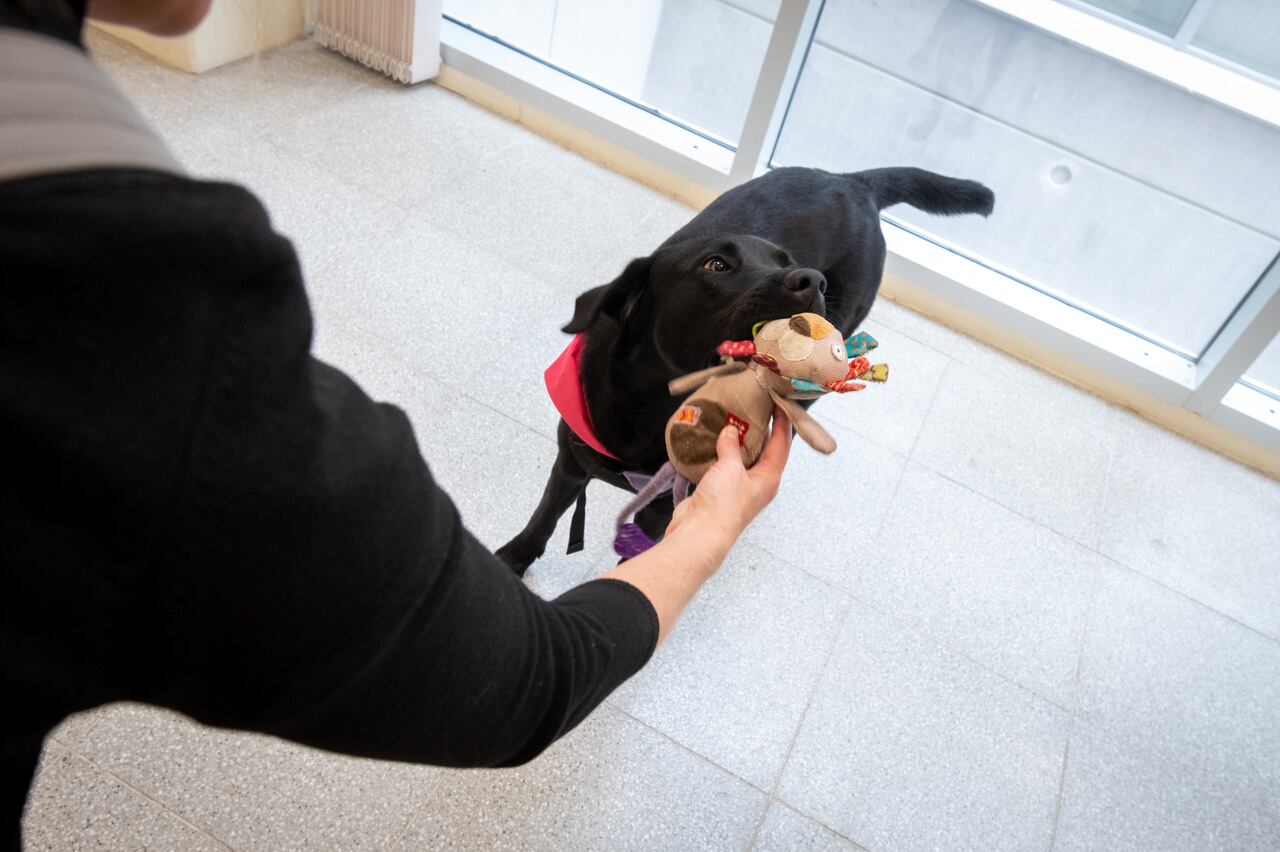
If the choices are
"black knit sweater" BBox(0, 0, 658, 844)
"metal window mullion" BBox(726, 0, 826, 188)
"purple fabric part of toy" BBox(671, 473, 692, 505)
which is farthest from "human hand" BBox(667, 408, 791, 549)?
"metal window mullion" BBox(726, 0, 826, 188)

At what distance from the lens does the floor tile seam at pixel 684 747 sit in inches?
63.1

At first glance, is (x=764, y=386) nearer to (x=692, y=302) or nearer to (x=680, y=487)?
(x=680, y=487)

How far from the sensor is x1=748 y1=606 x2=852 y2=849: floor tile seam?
1.57m

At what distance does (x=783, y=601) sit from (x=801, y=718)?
0.28 metres

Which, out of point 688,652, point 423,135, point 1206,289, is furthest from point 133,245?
point 1206,289

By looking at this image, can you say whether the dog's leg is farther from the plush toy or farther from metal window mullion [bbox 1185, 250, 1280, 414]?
metal window mullion [bbox 1185, 250, 1280, 414]

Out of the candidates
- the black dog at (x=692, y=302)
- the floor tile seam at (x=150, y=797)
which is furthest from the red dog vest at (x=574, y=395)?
the floor tile seam at (x=150, y=797)

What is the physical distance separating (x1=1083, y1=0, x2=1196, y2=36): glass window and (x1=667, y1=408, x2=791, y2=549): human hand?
2.30m

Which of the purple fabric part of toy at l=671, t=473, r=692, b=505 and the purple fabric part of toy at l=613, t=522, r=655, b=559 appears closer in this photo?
the purple fabric part of toy at l=671, t=473, r=692, b=505

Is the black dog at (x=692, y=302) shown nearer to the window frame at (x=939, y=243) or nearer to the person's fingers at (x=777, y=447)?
the person's fingers at (x=777, y=447)

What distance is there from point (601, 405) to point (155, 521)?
109 centimetres

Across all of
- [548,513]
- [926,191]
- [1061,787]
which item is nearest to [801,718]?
[1061,787]

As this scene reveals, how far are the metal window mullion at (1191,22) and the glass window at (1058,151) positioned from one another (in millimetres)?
133

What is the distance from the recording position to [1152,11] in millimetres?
2492
